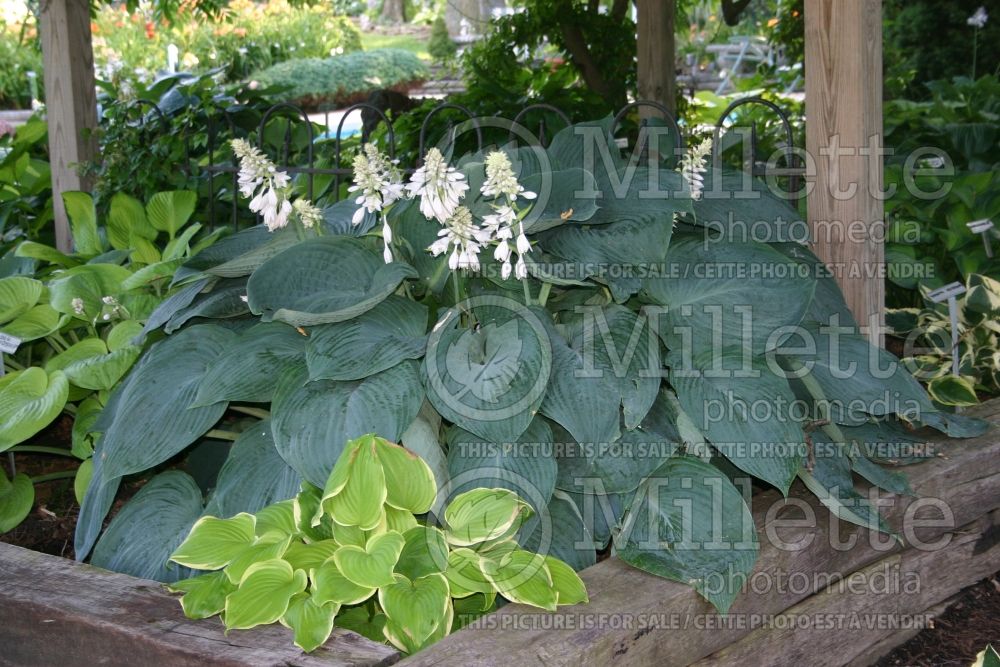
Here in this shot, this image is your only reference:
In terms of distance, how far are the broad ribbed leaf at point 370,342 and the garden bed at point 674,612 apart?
555mm

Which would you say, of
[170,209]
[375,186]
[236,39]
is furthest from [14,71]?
[375,186]

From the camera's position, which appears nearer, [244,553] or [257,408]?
[244,553]

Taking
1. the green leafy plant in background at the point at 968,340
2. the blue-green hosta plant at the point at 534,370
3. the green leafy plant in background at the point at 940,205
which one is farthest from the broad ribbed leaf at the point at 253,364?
the green leafy plant in background at the point at 940,205

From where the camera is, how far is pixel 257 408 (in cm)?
264

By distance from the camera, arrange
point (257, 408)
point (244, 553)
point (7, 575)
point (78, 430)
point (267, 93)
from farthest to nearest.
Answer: point (267, 93) → point (78, 430) → point (257, 408) → point (7, 575) → point (244, 553)

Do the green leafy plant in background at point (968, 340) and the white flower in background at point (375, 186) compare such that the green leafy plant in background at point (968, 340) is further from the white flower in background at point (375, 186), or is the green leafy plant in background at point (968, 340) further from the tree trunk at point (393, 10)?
the tree trunk at point (393, 10)

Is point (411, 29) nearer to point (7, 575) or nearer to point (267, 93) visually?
point (267, 93)

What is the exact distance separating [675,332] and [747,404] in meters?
0.25

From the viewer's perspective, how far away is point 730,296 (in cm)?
241

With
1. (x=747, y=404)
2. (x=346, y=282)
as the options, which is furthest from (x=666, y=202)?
(x=346, y=282)

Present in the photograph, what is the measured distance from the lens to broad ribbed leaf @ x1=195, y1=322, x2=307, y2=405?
7.45 feet

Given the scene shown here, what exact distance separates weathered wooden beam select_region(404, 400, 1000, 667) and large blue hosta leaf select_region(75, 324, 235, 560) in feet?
2.79

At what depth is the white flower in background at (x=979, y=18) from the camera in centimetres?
845

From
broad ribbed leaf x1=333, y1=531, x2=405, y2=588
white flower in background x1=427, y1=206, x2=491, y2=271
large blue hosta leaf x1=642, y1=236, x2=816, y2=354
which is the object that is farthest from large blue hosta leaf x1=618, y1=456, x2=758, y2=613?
white flower in background x1=427, y1=206, x2=491, y2=271
